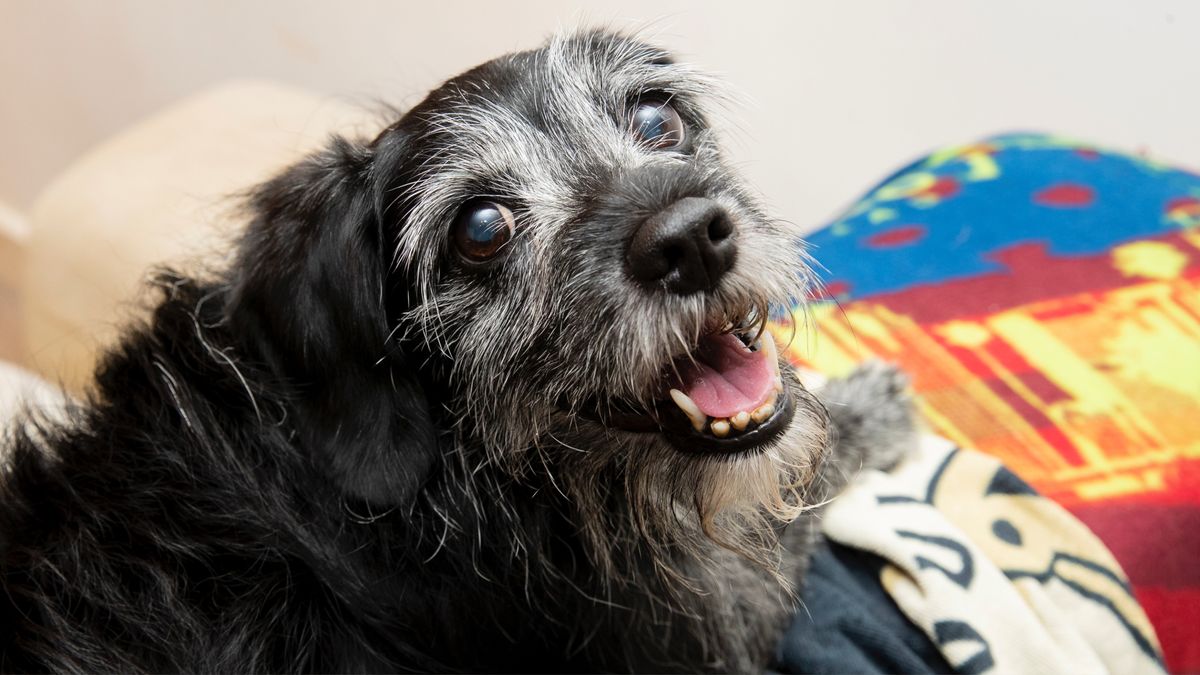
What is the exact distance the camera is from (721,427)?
1249 millimetres

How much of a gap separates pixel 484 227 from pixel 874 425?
2.72ft

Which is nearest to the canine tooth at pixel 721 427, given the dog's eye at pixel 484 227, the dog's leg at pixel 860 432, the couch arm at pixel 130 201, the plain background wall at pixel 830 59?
the dog's eye at pixel 484 227

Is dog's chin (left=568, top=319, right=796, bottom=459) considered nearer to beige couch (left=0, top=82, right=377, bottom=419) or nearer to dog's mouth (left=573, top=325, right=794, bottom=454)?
dog's mouth (left=573, top=325, right=794, bottom=454)

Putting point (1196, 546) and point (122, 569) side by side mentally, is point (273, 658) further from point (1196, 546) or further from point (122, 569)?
point (1196, 546)

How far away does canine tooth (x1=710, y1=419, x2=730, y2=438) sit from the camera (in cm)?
125

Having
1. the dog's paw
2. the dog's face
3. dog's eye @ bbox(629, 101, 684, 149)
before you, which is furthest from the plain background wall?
the dog's paw

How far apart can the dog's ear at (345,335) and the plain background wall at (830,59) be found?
2.04 ft

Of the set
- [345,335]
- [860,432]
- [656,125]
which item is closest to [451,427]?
[345,335]

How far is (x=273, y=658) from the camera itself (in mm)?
1349

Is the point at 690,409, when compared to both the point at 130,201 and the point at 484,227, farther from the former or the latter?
the point at 130,201

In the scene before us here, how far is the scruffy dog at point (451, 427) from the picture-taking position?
127 cm

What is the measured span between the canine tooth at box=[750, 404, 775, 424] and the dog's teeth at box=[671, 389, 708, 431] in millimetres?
62

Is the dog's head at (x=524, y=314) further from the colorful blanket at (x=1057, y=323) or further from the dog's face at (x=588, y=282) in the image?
the colorful blanket at (x=1057, y=323)

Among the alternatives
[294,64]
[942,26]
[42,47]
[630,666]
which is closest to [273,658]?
[630,666]
